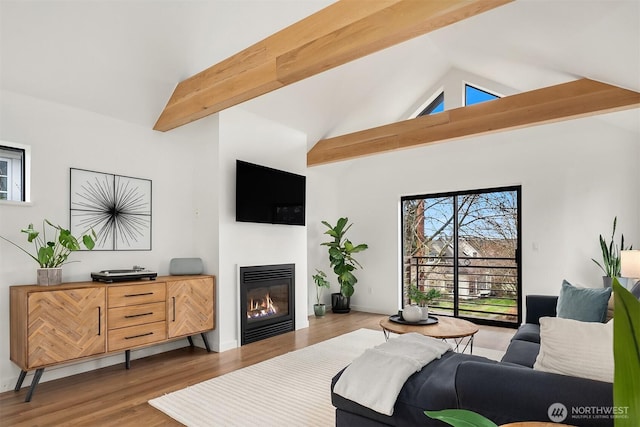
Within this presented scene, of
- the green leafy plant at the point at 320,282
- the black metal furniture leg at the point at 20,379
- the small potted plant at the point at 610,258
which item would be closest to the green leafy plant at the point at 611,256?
the small potted plant at the point at 610,258

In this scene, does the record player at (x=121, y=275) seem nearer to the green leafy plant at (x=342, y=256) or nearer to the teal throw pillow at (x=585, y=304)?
the green leafy plant at (x=342, y=256)

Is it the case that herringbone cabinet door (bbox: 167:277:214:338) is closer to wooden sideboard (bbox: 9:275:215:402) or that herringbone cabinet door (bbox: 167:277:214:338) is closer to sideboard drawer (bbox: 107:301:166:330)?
wooden sideboard (bbox: 9:275:215:402)

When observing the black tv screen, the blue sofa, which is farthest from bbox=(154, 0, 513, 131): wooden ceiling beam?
the blue sofa

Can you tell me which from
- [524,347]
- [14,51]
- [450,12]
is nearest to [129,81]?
[14,51]

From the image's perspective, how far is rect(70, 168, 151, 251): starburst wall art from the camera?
146 inches

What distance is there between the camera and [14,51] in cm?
305

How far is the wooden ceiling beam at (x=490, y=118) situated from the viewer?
375 centimetres

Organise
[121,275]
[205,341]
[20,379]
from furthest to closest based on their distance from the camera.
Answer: [205,341], [121,275], [20,379]

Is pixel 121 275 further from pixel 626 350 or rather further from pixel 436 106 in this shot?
pixel 436 106

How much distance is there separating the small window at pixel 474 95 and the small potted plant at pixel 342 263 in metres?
2.67

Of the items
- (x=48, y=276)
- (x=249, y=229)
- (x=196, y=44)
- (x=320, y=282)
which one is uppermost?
(x=196, y=44)

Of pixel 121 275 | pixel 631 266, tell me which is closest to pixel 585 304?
pixel 631 266

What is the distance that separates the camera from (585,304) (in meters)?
3.02

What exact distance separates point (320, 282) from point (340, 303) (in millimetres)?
620
